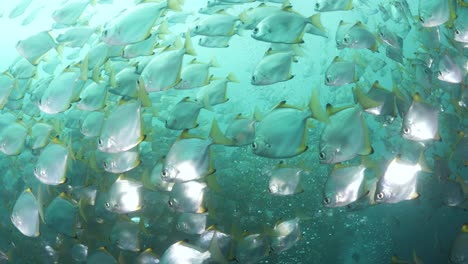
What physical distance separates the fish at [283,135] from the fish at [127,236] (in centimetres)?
218

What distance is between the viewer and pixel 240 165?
1062 centimetres

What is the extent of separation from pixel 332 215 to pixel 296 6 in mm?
22419

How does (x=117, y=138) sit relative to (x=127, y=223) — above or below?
above

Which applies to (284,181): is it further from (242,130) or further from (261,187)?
(261,187)

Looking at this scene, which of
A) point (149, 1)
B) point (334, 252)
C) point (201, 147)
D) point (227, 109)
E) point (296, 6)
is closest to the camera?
point (201, 147)

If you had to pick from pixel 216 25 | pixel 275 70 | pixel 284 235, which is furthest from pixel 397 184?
pixel 216 25

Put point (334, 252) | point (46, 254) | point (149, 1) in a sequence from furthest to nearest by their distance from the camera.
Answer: point (334, 252) < point (46, 254) < point (149, 1)

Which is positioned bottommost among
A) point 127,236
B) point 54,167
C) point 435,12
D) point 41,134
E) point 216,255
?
point 127,236

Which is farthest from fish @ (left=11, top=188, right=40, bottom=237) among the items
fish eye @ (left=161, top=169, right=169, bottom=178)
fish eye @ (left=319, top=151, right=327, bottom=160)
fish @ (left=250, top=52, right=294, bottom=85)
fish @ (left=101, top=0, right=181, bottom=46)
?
fish eye @ (left=319, top=151, right=327, bottom=160)

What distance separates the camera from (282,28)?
394 centimetres

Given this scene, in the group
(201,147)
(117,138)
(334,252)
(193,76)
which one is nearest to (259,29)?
(193,76)

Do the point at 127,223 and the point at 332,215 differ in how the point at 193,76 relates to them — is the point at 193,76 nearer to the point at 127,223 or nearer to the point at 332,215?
the point at 127,223

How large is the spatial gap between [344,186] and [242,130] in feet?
4.91

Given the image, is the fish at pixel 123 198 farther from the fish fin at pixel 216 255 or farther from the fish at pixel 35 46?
the fish at pixel 35 46
